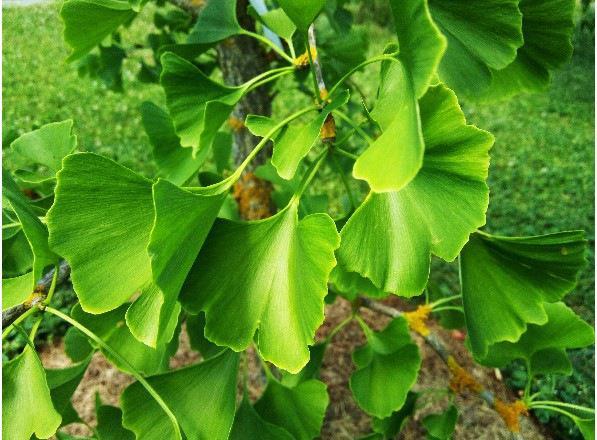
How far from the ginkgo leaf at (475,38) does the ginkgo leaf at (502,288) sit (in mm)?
207

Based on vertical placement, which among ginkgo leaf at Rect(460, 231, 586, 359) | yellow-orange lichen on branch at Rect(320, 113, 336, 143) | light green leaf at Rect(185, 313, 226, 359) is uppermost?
yellow-orange lichen on branch at Rect(320, 113, 336, 143)

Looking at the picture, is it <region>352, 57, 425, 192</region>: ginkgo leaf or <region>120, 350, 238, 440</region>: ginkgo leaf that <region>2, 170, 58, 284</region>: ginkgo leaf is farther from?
<region>352, 57, 425, 192</region>: ginkgo leaf

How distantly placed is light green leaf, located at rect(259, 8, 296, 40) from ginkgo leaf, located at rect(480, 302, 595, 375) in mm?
594

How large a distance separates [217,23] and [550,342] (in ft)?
2.45

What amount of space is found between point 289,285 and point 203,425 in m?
0.27

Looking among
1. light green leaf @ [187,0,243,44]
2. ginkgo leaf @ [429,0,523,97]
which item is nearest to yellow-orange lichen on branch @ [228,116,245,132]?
light green leaf @ [187,0,243,44]

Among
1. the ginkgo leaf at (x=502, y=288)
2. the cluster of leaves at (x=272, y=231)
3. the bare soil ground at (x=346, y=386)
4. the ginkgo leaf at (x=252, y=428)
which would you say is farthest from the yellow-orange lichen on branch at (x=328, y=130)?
the bare soil ground at (x=346, y=386)

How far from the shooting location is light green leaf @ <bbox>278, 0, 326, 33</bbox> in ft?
1.98

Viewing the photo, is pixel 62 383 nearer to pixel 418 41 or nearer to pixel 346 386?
pixel 418 41

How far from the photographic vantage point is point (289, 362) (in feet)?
1.90

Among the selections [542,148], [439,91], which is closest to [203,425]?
[439,91]

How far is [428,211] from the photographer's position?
1.97 feet

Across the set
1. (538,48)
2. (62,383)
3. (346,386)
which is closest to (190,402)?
(62,383)

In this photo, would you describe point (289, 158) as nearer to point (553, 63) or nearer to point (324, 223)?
point (324, 223)
